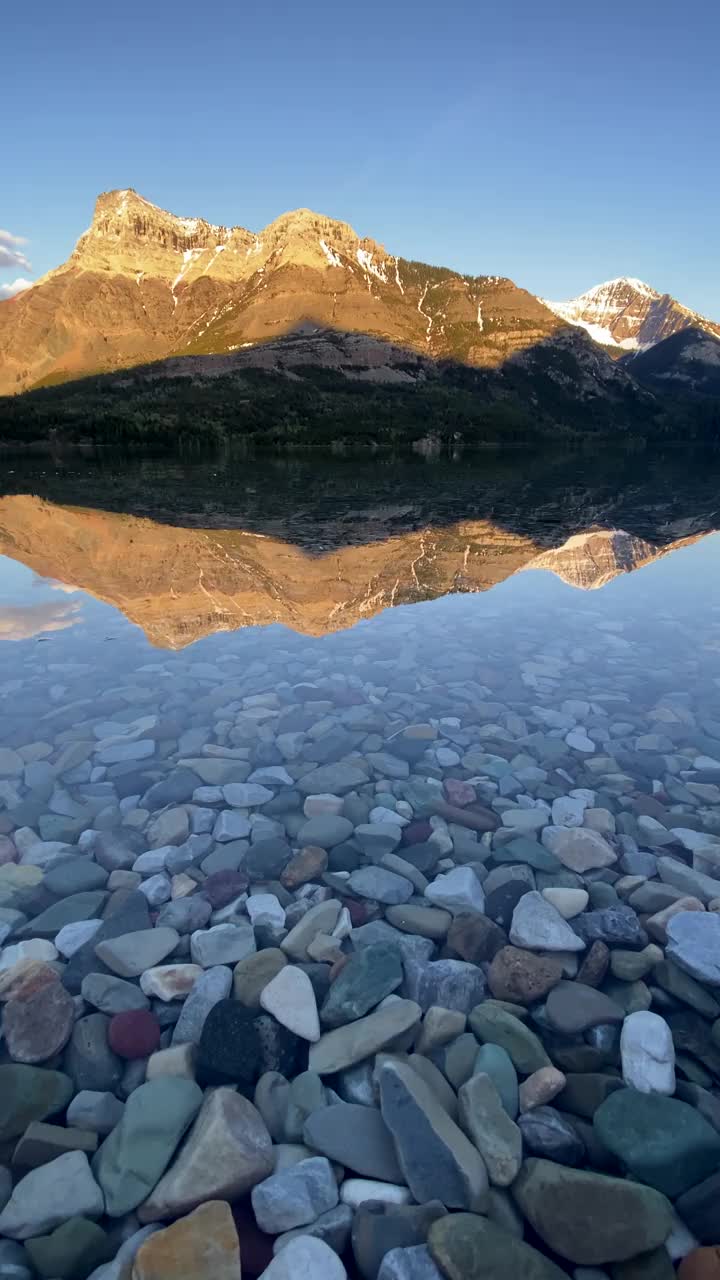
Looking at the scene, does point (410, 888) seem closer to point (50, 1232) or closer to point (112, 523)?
point (50, 1232)

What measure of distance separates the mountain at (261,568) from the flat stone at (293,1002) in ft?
22.7

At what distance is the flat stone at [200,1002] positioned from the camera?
3.46 metres

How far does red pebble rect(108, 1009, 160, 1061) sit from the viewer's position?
3379 mm

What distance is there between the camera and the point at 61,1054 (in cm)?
338

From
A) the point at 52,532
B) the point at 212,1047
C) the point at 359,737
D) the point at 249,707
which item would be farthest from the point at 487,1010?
the point at 52,532

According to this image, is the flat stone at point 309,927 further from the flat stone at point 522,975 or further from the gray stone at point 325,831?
the flat stone at point 522,975

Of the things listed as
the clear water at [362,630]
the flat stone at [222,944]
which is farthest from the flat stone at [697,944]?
the flat stone at [222,944]

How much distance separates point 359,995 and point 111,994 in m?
1.43

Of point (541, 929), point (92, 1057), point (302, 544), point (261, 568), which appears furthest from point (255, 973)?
point (302, 544)

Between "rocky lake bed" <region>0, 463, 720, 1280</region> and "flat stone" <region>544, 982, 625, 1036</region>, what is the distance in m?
0.02

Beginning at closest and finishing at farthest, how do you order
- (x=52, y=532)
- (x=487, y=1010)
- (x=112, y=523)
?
1. (x=487, y=1010)
2. (x=52, y=532)
3. (x=112, y=523)

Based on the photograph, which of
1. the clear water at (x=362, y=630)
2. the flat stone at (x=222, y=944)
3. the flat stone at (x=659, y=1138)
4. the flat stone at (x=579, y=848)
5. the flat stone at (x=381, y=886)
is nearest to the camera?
the flat stone at (x=659, y=1138)

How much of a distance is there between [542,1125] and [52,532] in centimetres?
2225

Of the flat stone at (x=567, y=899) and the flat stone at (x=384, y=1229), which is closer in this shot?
the flat stone at (x=384, y=1229)
